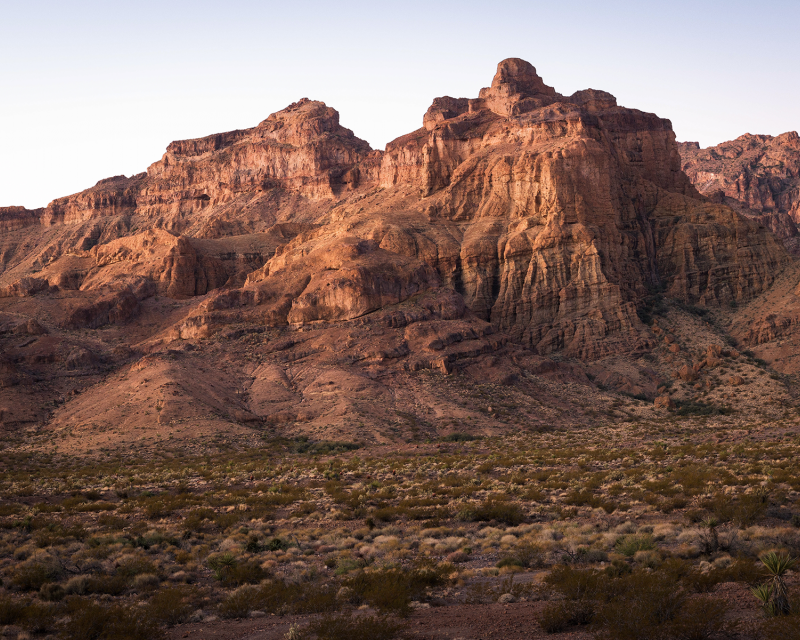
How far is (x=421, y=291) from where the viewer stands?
96.3 meters

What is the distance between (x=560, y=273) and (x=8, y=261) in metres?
148

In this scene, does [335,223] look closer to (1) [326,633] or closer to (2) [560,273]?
(2) [560,273]

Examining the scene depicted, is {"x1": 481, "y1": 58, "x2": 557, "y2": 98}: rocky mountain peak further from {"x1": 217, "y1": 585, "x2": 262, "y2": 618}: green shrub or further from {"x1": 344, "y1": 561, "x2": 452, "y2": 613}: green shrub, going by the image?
{"x1": 217, "y1": 585, "x2": 262, "y2": 618}: green shrub

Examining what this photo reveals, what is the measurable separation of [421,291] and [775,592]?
3264 inches

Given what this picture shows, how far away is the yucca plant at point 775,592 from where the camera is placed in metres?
13.8

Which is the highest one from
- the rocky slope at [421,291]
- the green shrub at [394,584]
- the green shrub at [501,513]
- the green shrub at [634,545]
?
the rocky slope at [421,291]

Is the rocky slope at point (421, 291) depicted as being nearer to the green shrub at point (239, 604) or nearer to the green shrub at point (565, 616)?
the green shrub at point (239, 604)

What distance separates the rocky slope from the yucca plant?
Result: 2033 inches

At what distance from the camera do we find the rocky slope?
2968 inches

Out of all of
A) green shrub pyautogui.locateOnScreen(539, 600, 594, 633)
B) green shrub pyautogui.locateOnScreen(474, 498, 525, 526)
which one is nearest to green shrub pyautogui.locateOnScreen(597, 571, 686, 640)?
green shrub pyautogui.locateOnScreen(539, 600, 594, 633)

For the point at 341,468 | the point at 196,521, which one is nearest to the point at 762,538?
the point at 196,521

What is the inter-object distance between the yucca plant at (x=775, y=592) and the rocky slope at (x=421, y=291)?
51635mm

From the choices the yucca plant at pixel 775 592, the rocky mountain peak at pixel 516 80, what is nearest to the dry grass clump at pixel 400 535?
the yucca plant at pixel 775 592

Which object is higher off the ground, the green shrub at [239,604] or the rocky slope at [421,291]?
the rocky slope at [421,291]
